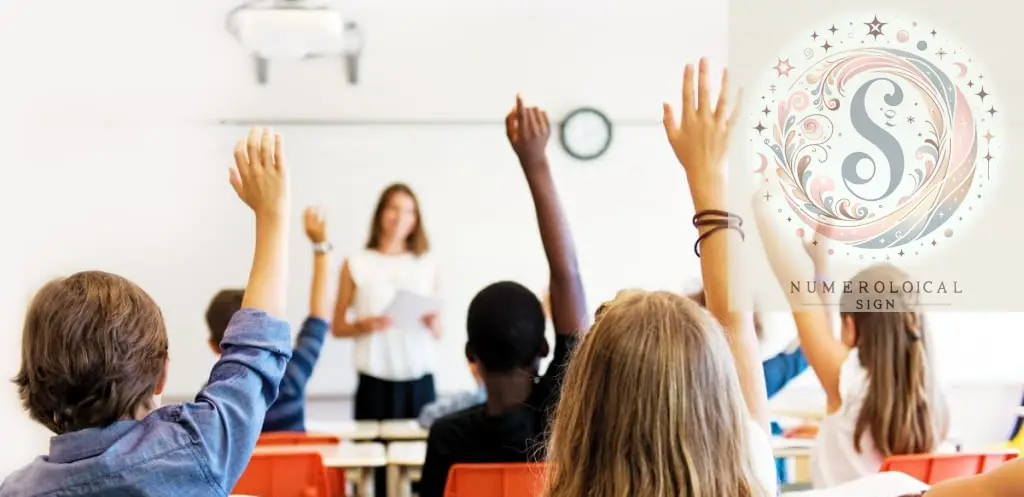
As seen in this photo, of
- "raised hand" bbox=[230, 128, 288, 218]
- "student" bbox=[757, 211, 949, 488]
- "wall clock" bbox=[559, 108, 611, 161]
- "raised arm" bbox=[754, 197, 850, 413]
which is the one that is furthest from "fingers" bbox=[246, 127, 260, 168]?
"wall clock" bbox=[559, 108, 611, 161]

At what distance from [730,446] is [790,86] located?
1.18 metres

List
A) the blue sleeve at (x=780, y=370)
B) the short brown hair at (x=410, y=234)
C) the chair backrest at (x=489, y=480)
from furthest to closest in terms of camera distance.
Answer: the short brown hair at (x=410, y=234) < the blue sleeve at (x=780, y=370) < the chair backrest at (x=489, y=480)

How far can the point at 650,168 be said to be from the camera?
526 centimetres

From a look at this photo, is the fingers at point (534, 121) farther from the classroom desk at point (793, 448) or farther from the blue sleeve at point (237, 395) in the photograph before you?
the classroom desk at point (793, 448)

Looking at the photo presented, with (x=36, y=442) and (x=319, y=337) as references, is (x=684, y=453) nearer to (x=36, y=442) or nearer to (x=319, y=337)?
(x=319, y=337)

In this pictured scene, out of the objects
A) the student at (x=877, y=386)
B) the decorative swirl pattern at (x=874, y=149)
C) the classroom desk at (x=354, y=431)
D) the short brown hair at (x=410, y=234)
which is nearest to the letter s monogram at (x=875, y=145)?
the decorative swirl pattern at (x=874, y=149)

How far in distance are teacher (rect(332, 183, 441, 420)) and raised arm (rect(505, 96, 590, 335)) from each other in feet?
7.52

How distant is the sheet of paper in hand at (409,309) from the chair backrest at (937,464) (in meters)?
2.48

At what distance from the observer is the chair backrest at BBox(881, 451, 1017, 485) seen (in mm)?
2248

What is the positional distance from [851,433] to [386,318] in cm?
232

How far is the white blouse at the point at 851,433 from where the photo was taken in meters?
2.41

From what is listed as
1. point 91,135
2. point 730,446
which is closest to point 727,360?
point 730,446

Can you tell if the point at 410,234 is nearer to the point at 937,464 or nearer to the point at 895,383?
the point at 895,383

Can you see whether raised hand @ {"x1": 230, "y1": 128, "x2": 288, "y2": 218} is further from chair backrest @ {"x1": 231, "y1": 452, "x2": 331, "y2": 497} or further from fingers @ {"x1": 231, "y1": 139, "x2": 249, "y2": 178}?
chair backrest @ {"x1": 231, "y1": 452, "x2": 331, "y2": 497}
